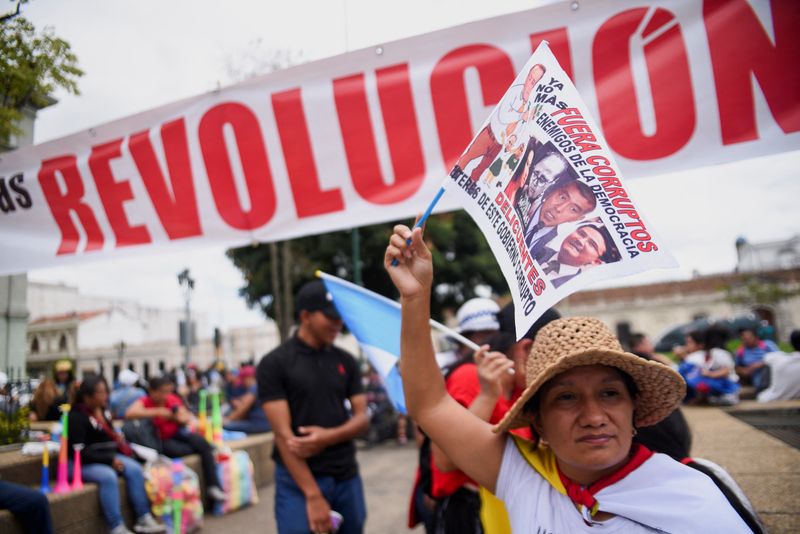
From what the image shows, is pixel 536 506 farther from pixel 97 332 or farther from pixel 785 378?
pixel 97 332

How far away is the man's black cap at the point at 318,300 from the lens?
3.13 m

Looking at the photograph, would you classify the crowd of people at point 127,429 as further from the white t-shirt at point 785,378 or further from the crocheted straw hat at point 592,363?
the white t-shirt at point 785,378

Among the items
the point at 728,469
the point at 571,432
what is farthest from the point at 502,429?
the point at 728,469

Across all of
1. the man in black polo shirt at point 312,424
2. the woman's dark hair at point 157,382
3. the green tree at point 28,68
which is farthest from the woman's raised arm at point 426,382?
the woman's dark hair at point 157,382

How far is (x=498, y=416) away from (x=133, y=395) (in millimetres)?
7223

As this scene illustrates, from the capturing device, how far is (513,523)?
158cm

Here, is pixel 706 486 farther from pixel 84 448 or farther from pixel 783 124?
pixel 84 448

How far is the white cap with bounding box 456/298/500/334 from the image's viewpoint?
3.15m

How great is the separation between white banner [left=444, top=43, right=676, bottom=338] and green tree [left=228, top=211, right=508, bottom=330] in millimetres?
14525

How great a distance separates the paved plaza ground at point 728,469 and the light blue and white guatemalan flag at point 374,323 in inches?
69.2

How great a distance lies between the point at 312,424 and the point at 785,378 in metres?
7.52

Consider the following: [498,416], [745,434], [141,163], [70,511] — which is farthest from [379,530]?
[141,163]

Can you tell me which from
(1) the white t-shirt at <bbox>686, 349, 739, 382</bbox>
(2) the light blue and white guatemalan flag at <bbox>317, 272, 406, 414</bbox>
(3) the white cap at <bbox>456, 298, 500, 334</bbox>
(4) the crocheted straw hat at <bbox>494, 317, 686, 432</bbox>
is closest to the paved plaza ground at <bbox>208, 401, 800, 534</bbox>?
(4) the crocheted straw hat at <bbox>494, 317, 686, 432</bbox>

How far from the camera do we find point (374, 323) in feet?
9.27
